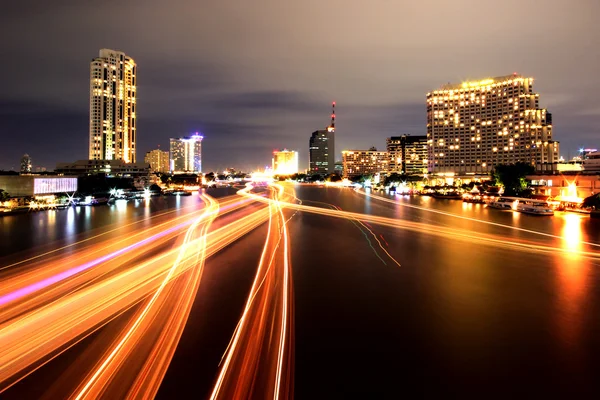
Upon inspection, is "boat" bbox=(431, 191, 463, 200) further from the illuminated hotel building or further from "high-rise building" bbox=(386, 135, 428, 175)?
the illuminated hotel building

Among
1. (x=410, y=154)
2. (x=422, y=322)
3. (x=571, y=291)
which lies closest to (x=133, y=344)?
(x=422, y=322)

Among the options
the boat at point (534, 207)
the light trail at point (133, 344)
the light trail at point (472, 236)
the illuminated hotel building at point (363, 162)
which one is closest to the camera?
the light trail at point (133, 344)

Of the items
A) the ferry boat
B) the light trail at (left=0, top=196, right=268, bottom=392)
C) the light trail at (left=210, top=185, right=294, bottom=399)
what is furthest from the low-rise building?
the light trail at (left=0, top=196, right=268, bottom=392)

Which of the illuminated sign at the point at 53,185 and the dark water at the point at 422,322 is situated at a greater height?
the illuminated sign at the point at 53,185

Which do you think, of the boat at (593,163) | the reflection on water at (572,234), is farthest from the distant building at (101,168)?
the boat at (593,163)

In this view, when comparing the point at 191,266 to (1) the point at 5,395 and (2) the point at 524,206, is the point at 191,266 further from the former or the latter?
(2) the point at 524,206

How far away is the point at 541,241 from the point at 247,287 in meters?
13.7

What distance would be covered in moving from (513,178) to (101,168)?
8655 centimetres

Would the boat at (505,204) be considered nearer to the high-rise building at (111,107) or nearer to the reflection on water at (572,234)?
the reflection on water at (572,234)

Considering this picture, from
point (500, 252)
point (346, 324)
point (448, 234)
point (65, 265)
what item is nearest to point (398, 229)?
point (448, 234)

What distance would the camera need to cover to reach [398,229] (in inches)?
757

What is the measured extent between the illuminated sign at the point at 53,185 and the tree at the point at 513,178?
53.4m

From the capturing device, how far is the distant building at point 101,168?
3386 inches

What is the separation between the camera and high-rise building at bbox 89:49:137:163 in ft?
343
